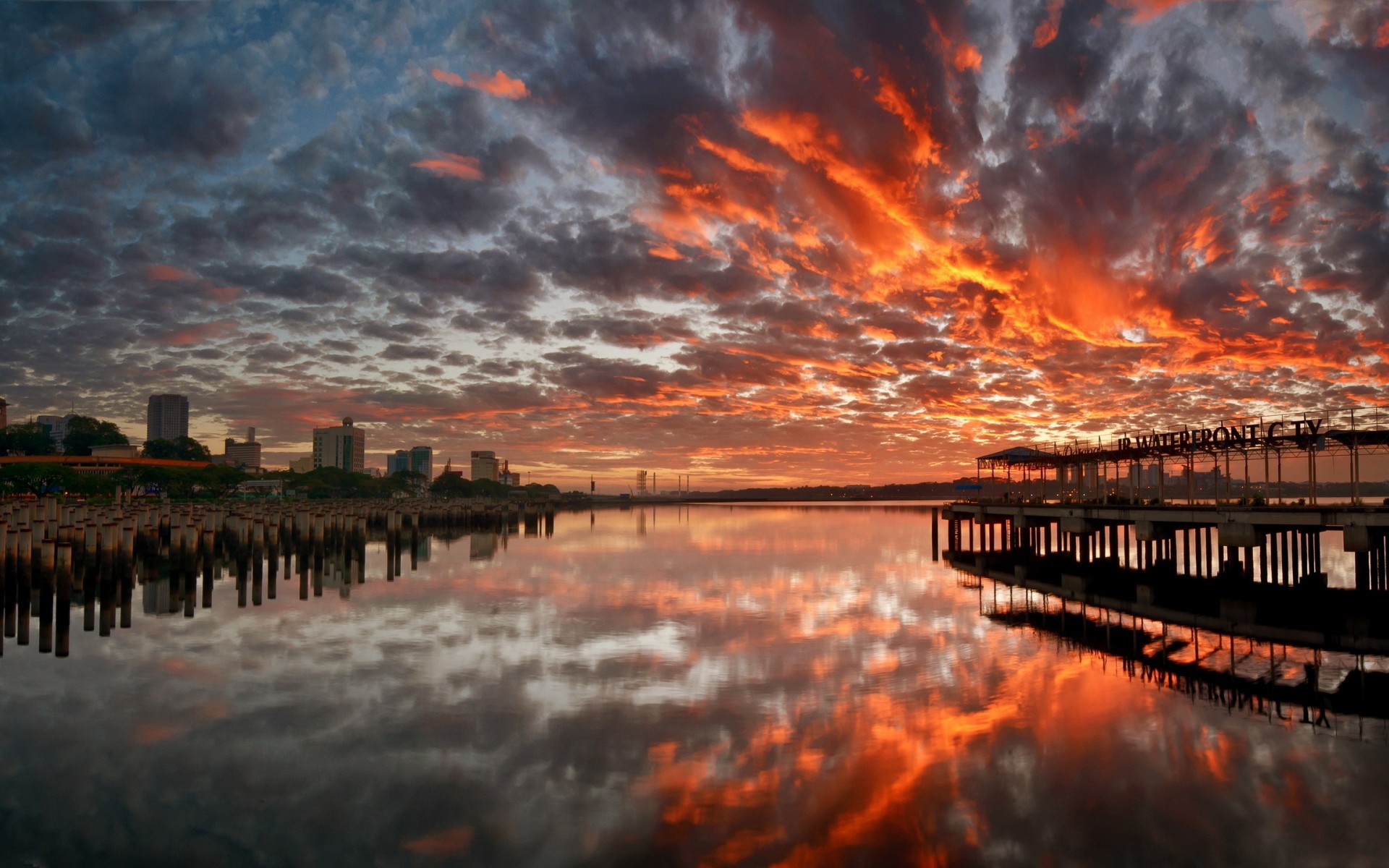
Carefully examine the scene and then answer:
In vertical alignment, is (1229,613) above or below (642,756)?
below

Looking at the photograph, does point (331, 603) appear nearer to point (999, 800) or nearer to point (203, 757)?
point (203, 757)

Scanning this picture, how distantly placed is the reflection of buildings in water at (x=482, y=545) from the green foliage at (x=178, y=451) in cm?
9426

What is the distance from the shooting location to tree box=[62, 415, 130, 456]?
5394 inches

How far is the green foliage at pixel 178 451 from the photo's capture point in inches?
5773

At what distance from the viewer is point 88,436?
13825 cm

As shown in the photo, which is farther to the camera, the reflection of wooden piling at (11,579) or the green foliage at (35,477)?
the green foliage at (35,477)

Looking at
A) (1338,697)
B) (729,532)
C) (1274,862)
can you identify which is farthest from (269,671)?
(729,532)

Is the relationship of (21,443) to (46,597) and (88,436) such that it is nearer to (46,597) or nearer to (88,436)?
(88,436)

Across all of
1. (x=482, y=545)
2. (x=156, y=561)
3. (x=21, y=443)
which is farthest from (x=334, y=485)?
(x=156, y=561)

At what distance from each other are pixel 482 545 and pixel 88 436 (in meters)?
120

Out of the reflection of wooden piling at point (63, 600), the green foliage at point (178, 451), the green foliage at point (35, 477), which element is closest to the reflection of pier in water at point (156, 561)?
the reflection of wooden piling at point (63, 600)

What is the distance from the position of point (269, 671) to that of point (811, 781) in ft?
48.2

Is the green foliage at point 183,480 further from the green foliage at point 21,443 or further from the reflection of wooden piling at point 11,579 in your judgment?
the reflection of wooden piling at point 11,579

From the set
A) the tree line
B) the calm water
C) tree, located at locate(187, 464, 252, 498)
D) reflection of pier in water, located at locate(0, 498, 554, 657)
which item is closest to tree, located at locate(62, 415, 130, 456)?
the tree line
